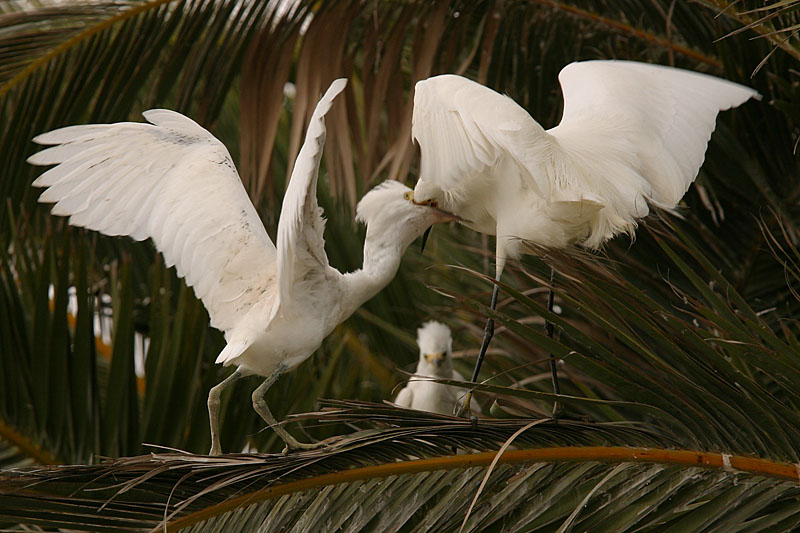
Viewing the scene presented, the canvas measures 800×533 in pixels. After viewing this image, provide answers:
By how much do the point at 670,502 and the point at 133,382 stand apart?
1802 millimetres

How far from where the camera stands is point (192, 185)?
3.11 m

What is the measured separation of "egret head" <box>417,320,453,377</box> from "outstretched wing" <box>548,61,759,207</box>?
1.54m

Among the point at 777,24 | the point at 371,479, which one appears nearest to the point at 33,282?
the point at 371,479

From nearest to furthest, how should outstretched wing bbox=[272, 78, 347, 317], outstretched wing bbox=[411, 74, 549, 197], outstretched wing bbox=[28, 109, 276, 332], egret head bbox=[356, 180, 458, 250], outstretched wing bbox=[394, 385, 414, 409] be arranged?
outstretched wing bbox=[272, 78, 347, 317] < outstretched wing bbox=[411, 74, 549, 197] < outstretched wing bbox=[28, 109, 276, 332] < egret head bbox=[356, 180, 458, 250] < outstretched wing bbox=[394, 385, 414, 409]

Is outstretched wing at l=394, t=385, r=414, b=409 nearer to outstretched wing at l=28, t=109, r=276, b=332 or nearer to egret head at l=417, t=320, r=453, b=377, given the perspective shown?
egret head at l=417, t=320, r=453, b=377

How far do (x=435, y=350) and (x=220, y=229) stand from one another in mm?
1915

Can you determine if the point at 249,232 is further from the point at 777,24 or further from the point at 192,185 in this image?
the point at 777,24

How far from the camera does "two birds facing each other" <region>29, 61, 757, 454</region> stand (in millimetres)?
2760

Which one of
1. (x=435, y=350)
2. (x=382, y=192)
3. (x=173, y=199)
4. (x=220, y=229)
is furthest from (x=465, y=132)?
(x=435, y=350)

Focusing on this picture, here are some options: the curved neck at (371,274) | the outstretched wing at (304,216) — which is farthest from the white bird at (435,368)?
the outstretched wing at (304,216)

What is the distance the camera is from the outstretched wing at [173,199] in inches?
117

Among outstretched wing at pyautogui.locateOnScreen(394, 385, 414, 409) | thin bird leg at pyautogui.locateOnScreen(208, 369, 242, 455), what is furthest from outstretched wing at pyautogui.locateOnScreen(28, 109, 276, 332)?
outstretched wing at pyautogui.locateOnScreen(394, 385, 414, 409)

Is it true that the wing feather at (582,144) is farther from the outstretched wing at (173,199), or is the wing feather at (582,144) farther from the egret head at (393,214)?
the outstretched wing at (173,199)

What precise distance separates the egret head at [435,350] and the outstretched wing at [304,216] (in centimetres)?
200
